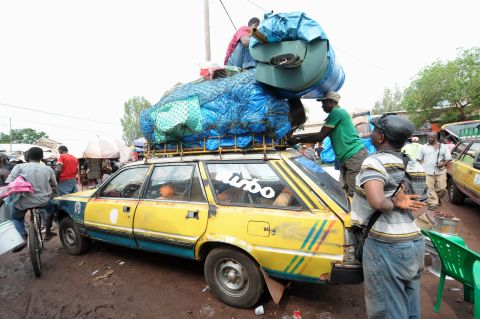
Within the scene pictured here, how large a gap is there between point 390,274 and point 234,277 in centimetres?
143

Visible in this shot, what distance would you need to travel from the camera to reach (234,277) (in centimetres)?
255

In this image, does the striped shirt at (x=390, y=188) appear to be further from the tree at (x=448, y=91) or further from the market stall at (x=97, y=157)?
the tree at (x=448, y=91)

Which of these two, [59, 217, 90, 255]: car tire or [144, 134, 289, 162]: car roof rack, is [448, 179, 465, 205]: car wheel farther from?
[59, 217, 90, 255]: car tire

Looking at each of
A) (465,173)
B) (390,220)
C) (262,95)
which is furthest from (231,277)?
(465,173)

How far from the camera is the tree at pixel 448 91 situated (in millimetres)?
16141

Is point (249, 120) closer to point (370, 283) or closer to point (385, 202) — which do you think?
point (385, 202)

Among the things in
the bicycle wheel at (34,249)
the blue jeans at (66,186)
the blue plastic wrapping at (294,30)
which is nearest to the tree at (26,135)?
the blue jeans at (66,186)

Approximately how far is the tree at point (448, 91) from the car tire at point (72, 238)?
20.8 meters

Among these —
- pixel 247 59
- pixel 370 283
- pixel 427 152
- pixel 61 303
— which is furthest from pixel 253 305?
pixel 427 152

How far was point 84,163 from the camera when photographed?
34.6ft

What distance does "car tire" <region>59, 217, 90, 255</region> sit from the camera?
3.85 metres

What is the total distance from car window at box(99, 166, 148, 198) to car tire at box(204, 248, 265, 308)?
1344 millimetres

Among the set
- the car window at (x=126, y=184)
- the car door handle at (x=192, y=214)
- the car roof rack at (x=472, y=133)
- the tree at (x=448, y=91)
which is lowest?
the car door handle at (x=192, y=214)

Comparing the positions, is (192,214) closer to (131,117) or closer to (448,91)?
(448,91)
